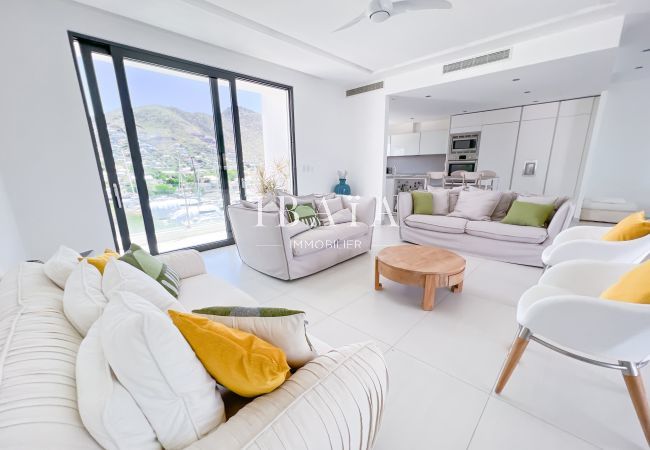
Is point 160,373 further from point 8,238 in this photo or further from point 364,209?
point 364,209

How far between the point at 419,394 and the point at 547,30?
4197mm

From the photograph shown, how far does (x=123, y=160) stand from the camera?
2.99 metres

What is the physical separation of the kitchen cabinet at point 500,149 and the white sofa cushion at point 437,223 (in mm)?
3229

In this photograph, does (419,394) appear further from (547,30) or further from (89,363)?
(547,30)

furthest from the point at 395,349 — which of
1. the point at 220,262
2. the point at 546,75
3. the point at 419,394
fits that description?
the point at 546,75

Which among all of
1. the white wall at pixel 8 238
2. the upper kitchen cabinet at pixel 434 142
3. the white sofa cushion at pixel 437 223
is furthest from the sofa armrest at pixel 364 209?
the upper kitchen cabinet at pixel 434 142

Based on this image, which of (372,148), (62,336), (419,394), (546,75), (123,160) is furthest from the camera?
(372,148)

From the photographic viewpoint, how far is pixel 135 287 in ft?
3.02

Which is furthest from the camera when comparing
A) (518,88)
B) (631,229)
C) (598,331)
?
(518,88)

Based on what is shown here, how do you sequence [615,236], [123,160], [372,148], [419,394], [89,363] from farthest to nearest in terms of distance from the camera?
[372,148] < [123,160] < [615,236] < [419,394] < [89,363]

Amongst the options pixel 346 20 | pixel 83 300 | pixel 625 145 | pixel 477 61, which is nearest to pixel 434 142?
pixel 477 61

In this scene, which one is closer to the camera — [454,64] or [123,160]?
[123,160]

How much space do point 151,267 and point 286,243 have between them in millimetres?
1206

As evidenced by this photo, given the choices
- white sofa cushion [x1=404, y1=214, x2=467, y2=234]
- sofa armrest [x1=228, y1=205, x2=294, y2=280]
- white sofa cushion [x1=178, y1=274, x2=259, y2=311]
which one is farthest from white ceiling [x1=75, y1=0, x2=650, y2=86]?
white sofa cushion [x1=178, y1=274, x2=259, y2=311]
